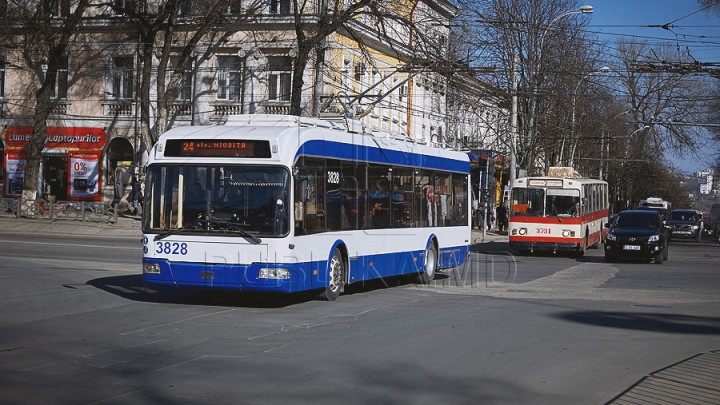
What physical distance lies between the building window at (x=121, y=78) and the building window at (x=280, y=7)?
776 centimetres

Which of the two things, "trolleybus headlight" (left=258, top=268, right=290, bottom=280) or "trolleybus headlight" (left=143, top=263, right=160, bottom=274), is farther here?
"trolleybus headlight" (left=143, top=263, right=160, bottom=274)

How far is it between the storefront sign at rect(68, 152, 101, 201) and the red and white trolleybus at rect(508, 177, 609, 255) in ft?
75.3

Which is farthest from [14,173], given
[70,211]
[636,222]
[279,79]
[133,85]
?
[636,222]

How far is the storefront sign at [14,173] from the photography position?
47.3 metres

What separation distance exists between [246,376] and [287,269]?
16.5 feet

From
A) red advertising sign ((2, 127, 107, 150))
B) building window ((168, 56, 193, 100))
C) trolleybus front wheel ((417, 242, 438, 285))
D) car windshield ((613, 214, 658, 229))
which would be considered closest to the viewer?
trolleybus front wheel ((417, 242, 438, 285))

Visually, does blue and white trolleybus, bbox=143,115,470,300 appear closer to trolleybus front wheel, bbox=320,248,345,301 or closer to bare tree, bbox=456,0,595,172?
trolleybus front wheel, bbox=320,248,345,301

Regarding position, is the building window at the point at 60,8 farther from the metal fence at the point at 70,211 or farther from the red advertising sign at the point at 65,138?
the metal fence at the point at 70,211

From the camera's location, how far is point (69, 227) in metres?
37.1

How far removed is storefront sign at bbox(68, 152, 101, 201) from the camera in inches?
1847

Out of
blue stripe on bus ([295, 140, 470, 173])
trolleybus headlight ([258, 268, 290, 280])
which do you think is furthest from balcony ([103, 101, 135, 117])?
trolleybus headlight ([258, 268, 290, 280])

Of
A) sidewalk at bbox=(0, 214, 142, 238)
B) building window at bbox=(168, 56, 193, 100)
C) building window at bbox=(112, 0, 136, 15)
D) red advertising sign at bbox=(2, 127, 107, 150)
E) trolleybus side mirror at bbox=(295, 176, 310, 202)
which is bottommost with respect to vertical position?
sidewalk at bbox=(0, 214, 142, 238)

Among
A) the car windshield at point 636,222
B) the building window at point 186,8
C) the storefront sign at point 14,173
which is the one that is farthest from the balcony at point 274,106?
the car windshield at point 636,222

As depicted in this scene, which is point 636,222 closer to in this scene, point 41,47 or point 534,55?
point 534,55
